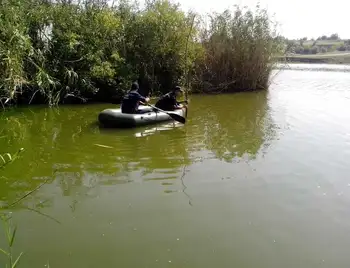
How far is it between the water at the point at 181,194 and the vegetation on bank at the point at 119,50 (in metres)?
2.71

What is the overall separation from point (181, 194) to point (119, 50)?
1116 cm

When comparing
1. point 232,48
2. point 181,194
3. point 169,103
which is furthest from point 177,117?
point 232,48

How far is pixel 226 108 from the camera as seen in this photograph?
14.7 m

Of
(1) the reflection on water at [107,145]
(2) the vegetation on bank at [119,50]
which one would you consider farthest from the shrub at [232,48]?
(1) the reflection on water at [107,145]

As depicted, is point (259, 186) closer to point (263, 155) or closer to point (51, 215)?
point (263, 155)

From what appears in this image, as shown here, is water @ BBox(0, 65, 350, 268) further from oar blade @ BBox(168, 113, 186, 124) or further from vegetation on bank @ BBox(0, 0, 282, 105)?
vegetation on bank @ BBox(0, 0, 282, 105)

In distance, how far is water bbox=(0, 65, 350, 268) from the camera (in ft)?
13.8

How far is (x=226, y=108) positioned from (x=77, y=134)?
668 centimetres

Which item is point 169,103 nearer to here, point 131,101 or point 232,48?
point 131,101

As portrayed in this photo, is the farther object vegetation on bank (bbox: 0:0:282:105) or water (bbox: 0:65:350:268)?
vegetation on bank (bbox: 0:0:282:105)

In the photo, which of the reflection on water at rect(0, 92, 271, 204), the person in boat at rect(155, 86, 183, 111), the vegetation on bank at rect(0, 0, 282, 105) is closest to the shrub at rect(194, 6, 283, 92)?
the vegetation on bank at rect(0, 0, 282, 105)

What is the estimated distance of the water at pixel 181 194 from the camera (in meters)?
4.19

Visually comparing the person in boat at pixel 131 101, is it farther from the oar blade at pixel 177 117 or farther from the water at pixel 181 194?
the oar blade at pixel 177 117

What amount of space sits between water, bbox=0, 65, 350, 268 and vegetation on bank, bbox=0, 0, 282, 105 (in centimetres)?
271
